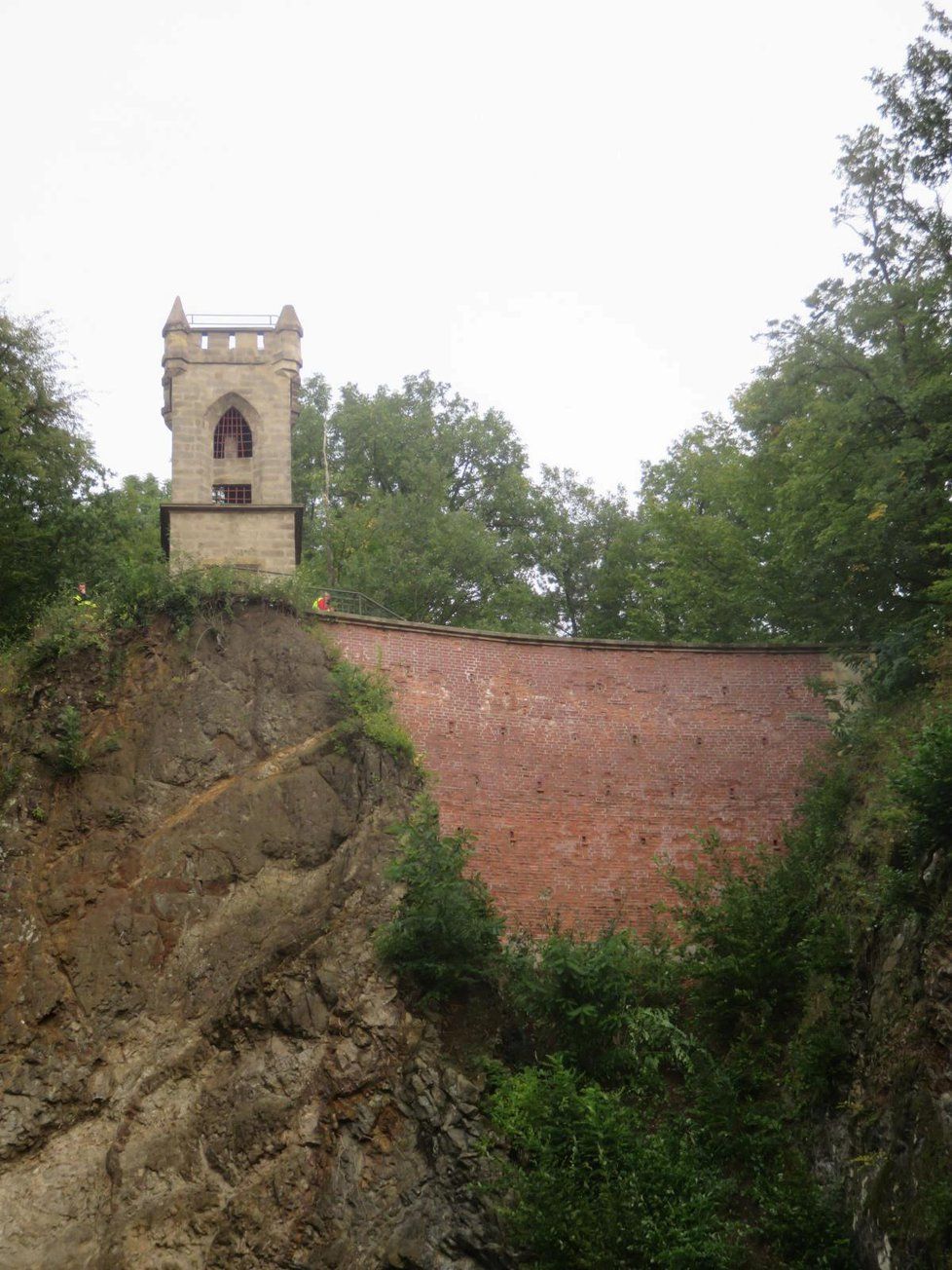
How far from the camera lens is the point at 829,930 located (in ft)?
64.5

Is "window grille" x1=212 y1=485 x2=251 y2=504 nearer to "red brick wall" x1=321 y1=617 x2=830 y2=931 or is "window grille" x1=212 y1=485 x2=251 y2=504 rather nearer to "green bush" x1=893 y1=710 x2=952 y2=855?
"red brick wall" x1=321 y1=617 x2=830 y2=931

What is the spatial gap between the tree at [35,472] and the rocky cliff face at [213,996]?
5922 mm

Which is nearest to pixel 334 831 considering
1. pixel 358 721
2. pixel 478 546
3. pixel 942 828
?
pixel 358 721

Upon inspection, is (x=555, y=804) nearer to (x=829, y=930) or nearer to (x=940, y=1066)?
(x=829, y=930)

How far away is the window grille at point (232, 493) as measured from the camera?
28.1m

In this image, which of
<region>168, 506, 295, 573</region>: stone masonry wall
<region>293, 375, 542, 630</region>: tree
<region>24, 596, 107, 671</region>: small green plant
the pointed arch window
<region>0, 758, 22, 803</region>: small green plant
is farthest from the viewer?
<region>293, 375, 542, 630</region>: tree

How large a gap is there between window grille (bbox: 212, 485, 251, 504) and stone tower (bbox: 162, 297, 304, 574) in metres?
0.02

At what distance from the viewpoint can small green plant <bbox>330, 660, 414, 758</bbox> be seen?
22734 millimetres

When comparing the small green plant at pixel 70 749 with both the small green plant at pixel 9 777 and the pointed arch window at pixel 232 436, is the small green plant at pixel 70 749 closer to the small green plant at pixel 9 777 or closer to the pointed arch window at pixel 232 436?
the small green plant at pixel 9 777

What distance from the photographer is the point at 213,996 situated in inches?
800

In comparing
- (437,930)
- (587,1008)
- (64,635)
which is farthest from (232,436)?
(587,1008)

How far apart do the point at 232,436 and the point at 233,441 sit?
0.11m

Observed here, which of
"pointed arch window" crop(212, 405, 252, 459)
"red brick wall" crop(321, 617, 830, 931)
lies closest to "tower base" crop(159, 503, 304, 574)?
"pointed arch window" crop(212, 405, 252, 459)

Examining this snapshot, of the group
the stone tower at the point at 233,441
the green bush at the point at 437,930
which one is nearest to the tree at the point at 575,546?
the stone tower at the point at 233,441
